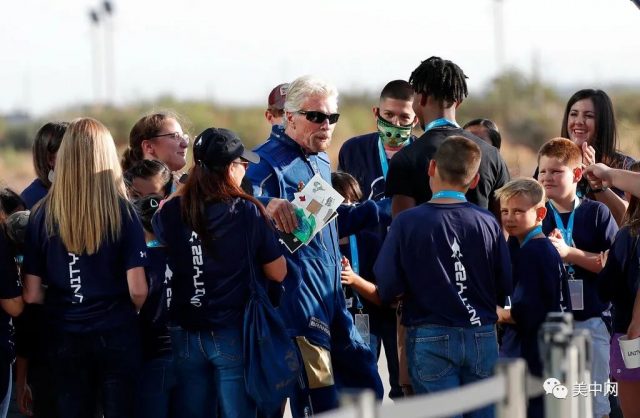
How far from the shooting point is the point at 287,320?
655 cm

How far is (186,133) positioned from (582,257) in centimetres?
268

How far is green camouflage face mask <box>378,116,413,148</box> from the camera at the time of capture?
8.10m

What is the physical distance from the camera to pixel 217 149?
20.1 feet

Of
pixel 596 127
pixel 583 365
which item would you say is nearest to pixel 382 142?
pixel 596 127

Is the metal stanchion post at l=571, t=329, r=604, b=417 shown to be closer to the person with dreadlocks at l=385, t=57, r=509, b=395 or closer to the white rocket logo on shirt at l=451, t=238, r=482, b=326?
the white rocket logo on shirt at l=451, t=238, r=482, b=326

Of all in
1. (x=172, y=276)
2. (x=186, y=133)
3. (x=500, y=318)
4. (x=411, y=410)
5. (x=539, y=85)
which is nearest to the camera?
(x=411, y=410)

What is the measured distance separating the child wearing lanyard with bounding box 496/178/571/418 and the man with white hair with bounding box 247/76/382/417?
0.82 metres

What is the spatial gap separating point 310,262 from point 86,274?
121 centimetres

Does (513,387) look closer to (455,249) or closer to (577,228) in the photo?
(455,249)

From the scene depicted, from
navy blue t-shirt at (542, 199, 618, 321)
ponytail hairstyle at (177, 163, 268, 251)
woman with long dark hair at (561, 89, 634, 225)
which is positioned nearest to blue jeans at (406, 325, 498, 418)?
ponytail hairstyle at (177, 163, 268, 251)

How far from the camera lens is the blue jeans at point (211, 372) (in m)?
6.17

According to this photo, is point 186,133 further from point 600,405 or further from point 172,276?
point 600,405

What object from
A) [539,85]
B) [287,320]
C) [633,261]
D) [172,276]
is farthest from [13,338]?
[539,85]

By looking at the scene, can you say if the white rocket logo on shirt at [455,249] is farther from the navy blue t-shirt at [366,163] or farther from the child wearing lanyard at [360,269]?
the navy blue t-shirt at [366,163]
